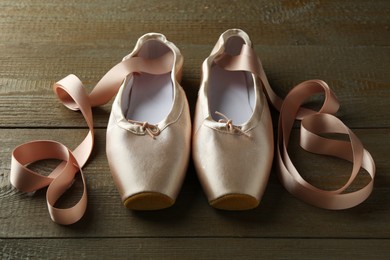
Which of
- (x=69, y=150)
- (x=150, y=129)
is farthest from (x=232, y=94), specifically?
(x=69, y=150)

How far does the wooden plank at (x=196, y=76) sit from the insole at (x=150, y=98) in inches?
2.3

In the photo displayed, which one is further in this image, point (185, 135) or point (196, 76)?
point (196, 76)

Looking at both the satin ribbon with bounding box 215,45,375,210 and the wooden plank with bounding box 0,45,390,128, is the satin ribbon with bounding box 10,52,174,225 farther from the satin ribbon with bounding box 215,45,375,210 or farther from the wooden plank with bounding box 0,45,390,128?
the satin ribbon with bounding box 215,45,375,210

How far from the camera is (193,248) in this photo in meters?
0.78

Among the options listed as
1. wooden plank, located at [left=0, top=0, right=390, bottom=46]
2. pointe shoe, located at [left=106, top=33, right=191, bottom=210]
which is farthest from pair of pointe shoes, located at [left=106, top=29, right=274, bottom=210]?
wooden plank, located at [left=0, top=0, right=390, bottom=46]

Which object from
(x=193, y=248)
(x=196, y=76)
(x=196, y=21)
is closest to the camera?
(x=193, y=248)

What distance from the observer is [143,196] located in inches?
30.3

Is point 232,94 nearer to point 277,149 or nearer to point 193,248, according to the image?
point 277,149

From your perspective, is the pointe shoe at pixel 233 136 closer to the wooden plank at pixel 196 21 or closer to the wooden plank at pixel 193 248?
the wooden plank at pixel 193 248

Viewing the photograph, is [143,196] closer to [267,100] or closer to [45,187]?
[45,187]

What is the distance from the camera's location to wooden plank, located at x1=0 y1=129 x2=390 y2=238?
2.61 feet

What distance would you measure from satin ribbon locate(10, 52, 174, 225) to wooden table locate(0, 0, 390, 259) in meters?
0.02

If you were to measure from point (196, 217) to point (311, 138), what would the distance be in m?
0.26

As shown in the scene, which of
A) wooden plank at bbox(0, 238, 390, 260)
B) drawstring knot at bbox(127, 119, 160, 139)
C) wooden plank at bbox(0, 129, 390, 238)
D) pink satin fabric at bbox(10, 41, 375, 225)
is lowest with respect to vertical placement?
wooden plank at bbox(0, 238, 390, 260)
